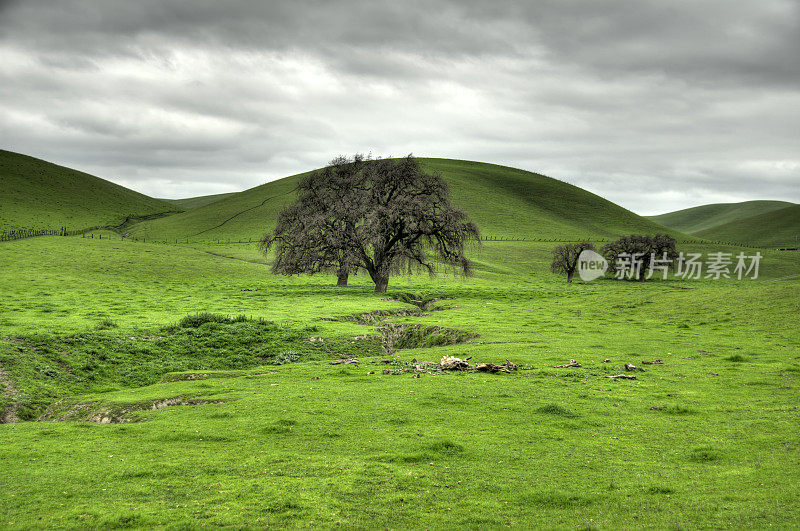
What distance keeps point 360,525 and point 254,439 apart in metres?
5.06

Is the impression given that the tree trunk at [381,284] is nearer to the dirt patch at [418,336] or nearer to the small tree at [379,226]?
the small tree at [379,226]

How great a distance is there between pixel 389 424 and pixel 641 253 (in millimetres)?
90972

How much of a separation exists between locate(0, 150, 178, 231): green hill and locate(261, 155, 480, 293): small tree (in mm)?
94017

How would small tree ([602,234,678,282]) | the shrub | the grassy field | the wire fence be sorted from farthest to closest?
the wire fence → small tree ([602,234,678,282]) → the shrub → the grassy field

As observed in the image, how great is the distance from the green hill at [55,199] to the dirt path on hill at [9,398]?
374 ft

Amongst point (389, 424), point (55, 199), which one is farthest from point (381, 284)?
point (55, 199)

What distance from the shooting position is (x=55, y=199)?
154m

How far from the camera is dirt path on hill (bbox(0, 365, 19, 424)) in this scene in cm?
1554

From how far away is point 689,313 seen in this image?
3738 centimetres

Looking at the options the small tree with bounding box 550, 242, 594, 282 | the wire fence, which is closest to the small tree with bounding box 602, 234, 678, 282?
the small tree with bounding box 550, 242, 594, 282

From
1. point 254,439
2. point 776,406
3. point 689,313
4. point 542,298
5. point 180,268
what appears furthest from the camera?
point 180,268

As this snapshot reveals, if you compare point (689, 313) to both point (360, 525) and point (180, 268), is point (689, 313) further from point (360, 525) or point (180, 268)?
point (180, 268)

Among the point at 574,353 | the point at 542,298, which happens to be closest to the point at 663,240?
the point at 542,298

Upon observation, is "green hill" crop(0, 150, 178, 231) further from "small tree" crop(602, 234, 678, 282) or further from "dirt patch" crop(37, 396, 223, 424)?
"small tree" crop(602, 234, 678, 282)
